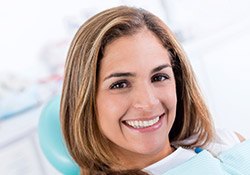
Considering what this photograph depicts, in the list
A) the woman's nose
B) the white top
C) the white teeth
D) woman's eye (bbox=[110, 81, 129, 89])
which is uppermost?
woman's eye (bbox=[110, 81, 129, 89])

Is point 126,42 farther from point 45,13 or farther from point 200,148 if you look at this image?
point 45,13

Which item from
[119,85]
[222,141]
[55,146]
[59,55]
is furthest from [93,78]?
[59,55]

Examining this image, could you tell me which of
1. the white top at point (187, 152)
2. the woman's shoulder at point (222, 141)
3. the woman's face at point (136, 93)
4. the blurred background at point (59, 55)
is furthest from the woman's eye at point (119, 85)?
the blurred background at point (59, 55)

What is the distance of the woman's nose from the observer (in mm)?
972

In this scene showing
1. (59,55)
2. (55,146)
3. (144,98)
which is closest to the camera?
(144,98)

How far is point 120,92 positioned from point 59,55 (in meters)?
1.05

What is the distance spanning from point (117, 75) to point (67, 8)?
1124mm

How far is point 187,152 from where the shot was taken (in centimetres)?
117

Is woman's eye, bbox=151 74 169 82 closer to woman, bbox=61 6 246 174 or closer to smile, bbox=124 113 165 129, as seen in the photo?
woman, bbox=61 6 246 174

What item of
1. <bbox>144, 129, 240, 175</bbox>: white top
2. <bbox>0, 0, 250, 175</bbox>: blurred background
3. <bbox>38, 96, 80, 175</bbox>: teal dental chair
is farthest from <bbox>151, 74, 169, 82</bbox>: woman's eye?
<bbox>0, 0, 250, 175</bbox>: blurred background

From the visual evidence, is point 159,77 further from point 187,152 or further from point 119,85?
point 187,152

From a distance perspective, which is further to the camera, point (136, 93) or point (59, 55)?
point (59, 55)

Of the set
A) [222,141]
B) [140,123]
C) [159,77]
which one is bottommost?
[222,141]

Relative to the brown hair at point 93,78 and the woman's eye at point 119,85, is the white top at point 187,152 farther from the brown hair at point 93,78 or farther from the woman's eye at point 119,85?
the woman's eye at point 119,85
